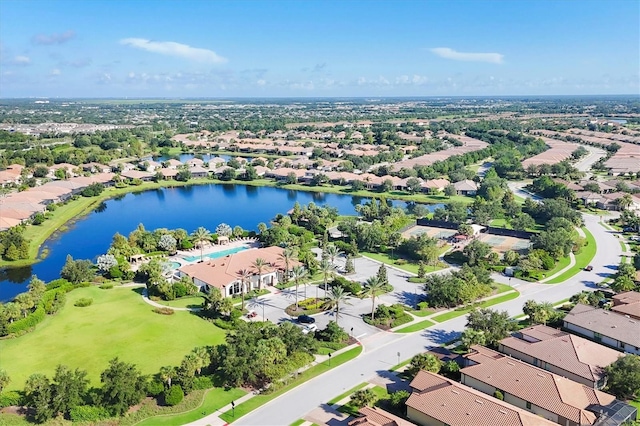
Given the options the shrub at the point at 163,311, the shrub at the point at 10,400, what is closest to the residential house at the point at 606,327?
the shrub at the point at 163,311

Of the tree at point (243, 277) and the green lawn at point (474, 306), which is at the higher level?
the tree at point (243, 277)

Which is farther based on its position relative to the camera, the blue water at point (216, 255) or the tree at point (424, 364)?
the blue water at point (216, 255)

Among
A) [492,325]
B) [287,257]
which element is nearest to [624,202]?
[492,325]

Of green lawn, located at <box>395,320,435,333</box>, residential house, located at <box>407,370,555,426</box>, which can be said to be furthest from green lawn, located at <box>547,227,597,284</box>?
residential house, located at <box>407,370,555,426</box>

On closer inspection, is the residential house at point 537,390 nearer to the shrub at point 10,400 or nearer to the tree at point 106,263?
the shrub at point 10,400

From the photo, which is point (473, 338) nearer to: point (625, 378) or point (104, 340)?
point (625, 378)
